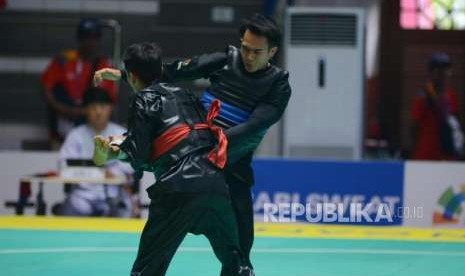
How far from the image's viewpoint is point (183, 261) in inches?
251

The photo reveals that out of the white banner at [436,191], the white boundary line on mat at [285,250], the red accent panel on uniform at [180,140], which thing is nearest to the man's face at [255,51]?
the red accent panel on uniform at [180,140]

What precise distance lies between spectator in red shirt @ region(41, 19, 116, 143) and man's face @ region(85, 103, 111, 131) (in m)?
1.10

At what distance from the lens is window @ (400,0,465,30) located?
15.1 m

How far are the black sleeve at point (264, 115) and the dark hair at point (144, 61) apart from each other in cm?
50

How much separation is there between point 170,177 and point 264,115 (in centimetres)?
76

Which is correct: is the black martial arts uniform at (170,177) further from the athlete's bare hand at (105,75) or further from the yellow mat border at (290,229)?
the yellow mat border at (290,229)

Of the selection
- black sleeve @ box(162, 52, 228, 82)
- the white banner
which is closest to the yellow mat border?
the white banner

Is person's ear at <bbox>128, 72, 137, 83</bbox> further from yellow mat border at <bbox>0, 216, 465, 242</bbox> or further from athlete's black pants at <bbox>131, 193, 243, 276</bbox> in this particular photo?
yellow mat border at <bbox>0, 216, 465, 242</bbox>

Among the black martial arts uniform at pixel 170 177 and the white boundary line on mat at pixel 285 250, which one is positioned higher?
the black martial arts uniform at pixel 170 177

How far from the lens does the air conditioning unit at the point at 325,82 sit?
10711 mm

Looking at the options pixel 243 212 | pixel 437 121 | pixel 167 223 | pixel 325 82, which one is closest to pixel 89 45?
pixel 325 82

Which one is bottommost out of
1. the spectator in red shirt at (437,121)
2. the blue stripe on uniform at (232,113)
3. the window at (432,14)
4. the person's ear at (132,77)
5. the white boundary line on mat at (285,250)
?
Answer: the white boundary line on mat at (285,250)

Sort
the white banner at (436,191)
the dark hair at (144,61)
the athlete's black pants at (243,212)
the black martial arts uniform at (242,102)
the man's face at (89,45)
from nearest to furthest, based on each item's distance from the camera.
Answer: the dark hair at (144,61), the black martial arts uniform at (242,102), the athlete's black pants at (243,212), the white banner at (436,191), the man's face at (89,45)

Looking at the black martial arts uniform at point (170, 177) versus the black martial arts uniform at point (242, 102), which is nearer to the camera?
the black martial arts uniform at point (170, 177)
